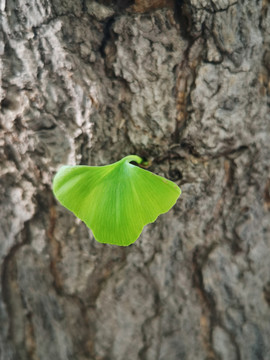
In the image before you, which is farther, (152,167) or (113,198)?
(152,167)

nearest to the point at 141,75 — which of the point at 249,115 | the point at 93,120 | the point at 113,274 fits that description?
the point at 93,120

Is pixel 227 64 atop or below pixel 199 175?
atop

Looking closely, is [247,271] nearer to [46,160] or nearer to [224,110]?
[224,110]
